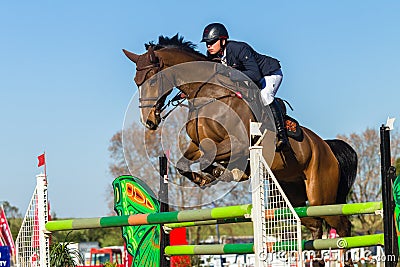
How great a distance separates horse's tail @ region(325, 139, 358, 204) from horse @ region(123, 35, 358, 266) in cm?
40

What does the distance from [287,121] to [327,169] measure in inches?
29.9

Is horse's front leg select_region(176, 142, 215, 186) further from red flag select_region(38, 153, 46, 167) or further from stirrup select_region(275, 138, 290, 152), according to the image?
red flag select_region(38, 153, 46, 167)

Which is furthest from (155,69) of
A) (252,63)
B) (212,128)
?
(252,63)

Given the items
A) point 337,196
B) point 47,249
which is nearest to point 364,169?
point 337,196

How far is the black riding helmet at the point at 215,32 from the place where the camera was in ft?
18.7

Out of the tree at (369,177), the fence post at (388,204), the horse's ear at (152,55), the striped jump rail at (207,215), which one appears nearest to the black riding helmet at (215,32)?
the horse's ear at (152,55)

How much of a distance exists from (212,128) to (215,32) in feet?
2.56

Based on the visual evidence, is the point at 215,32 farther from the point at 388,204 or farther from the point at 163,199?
the point at 388,204

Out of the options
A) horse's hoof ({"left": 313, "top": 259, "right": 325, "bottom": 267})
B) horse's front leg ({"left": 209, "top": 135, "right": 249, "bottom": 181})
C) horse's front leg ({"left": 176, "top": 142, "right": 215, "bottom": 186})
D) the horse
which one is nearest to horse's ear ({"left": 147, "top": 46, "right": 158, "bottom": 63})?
the horse

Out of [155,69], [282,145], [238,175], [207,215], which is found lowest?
[207,215]

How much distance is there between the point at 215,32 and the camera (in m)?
5.72

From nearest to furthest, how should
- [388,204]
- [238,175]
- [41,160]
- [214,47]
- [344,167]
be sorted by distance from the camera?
[388,204], [238,175], [214,47], [41,160], [344,167]

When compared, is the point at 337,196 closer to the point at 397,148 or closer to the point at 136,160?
the point at 136,160

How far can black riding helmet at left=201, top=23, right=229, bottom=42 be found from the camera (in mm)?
5695
